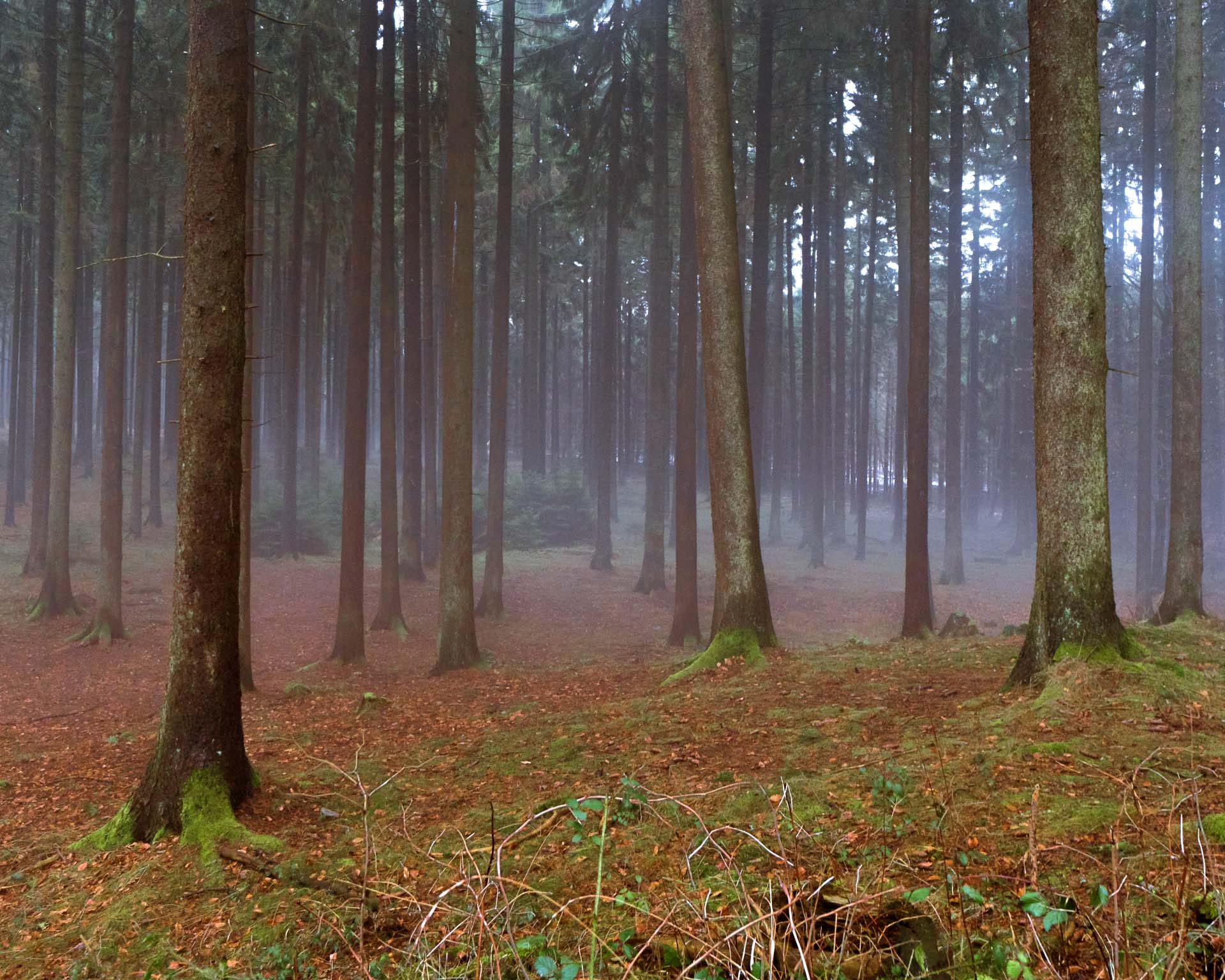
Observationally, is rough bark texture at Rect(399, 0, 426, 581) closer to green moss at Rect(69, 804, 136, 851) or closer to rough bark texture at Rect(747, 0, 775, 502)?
rough bark texture at Rect(747, 0, 775, 502)

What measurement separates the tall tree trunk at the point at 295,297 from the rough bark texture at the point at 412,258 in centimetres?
214

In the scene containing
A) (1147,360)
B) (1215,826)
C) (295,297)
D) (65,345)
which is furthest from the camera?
(1147,360)

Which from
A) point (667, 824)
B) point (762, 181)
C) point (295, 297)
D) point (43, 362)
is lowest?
point (667, 824)

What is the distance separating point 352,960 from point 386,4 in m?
16.4

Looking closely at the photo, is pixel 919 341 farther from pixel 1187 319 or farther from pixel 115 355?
pixel 115 355

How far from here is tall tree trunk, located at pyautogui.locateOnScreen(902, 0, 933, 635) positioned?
1477 centimetres

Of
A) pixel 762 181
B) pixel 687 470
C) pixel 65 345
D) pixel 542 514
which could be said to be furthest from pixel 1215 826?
pixel 542 514

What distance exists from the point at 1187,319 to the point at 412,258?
1385cm

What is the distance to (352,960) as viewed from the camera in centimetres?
432

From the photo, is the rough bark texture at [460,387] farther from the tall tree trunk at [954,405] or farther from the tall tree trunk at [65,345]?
the tall tree trunk at [954,405]

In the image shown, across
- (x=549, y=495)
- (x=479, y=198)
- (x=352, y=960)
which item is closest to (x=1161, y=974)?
(x=352, y=960)

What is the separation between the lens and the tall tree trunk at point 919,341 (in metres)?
14.8

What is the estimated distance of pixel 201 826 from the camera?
632 cm

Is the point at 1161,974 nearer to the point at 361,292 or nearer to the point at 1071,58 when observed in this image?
the point at 1071,58
